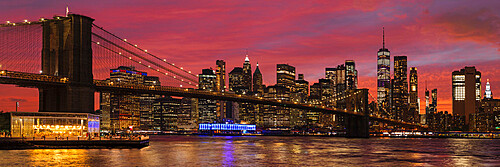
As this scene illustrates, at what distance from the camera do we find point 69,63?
226ft

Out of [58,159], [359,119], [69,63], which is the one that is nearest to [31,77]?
[69,63]

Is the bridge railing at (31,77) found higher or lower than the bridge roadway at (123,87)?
higher

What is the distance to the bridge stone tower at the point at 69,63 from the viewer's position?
68.1 meters

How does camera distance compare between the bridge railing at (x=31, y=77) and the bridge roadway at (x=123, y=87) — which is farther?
the bridge roadway at (x=123, y=87)

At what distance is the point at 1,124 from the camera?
312 feet

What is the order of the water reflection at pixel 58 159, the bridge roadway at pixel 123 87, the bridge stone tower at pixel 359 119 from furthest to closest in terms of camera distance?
1. the bridge stone tower at pixel 359 119
2. the bridge roadway at pixel 123 87
3. the water reflection at pixel 58 159

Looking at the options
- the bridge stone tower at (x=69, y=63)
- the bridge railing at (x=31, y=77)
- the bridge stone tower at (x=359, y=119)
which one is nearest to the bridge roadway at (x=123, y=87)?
the bridge railing at (x=31, y=77)

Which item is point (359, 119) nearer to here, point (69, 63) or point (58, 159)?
point (69, 63)

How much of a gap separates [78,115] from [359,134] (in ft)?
281

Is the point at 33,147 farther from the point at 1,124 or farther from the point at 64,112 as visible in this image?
the point at 1,124

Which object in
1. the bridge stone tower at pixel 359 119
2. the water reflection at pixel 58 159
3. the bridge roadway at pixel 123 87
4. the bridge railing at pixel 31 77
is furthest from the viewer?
the bridge stone tower at pixel 359 119

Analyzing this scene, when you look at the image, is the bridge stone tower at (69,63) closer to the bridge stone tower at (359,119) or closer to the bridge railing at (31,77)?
the bridge railing at (31,77)

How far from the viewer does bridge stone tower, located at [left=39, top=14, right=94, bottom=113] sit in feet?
224

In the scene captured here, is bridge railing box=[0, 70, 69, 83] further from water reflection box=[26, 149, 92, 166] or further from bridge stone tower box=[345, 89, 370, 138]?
bridge stone tower box=[345, 89, 370, 138]
